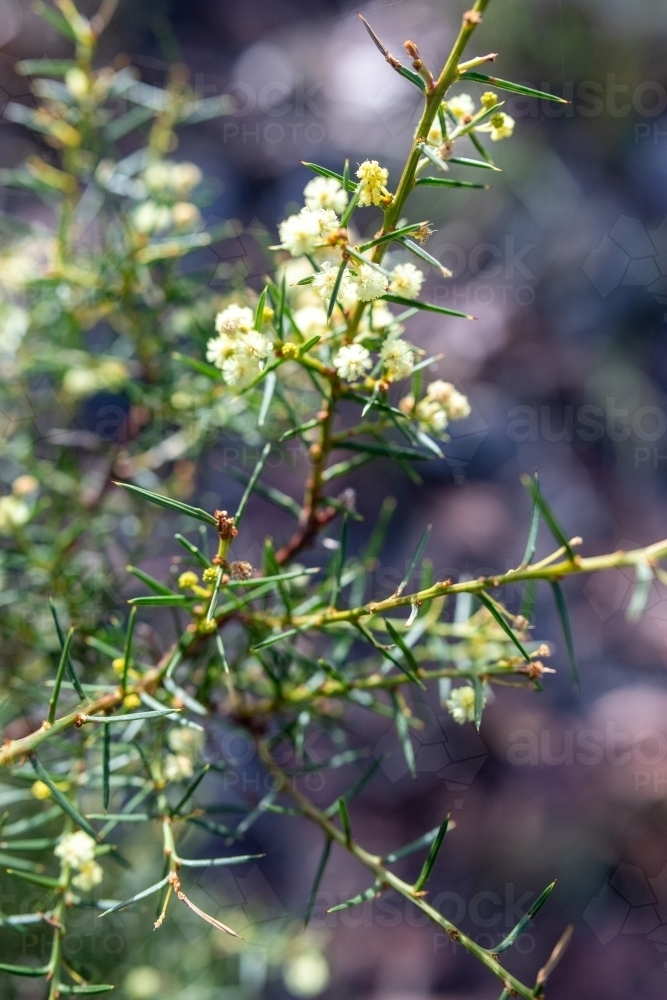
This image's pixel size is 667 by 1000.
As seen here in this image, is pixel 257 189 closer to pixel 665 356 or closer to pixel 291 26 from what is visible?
pixel 291 26

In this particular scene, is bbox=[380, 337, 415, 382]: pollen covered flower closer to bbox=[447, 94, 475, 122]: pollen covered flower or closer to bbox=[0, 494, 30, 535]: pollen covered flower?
bbox=[447, 94, 475, 122]: pollen covered flower

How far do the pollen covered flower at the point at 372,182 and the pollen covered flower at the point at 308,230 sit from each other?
2 cm

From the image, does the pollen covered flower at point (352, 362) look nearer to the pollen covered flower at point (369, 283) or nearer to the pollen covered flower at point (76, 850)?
the pollen covered flower at point (369, 283)

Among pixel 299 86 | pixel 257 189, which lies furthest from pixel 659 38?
pixel 257 189

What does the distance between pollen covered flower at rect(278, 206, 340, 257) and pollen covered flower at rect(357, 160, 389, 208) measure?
23mm

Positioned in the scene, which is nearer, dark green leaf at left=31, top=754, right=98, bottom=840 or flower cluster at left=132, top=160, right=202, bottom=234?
dark green leaf at left=31, top=754, right=98, bottom=840

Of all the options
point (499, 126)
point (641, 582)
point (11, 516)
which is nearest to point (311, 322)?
point (499, 126)

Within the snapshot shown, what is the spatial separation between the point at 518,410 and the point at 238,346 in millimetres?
1723

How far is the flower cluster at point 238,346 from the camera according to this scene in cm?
50

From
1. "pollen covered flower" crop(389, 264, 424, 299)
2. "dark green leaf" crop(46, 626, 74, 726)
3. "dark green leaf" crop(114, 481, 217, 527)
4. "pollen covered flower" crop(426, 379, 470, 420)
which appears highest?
"pollen covered flower" crop(389, 264, 424, 299)

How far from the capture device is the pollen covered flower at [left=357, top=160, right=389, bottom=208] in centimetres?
43

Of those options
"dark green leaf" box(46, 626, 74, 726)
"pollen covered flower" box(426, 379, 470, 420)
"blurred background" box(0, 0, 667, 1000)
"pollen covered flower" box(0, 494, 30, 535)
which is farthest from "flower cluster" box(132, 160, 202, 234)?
"blurred background" box(0, 0, 667, 1000)

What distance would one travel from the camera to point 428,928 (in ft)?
6.20

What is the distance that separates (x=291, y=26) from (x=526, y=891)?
2.58 m
